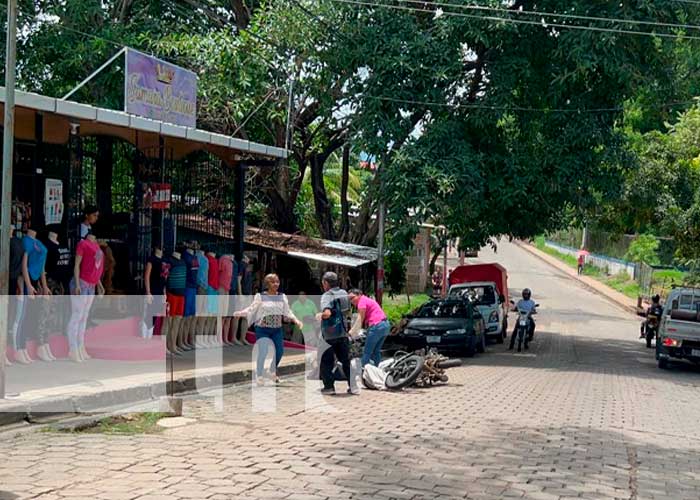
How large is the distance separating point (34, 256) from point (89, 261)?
933mm

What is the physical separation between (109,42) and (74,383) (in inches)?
512

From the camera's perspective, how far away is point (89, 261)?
11.8m

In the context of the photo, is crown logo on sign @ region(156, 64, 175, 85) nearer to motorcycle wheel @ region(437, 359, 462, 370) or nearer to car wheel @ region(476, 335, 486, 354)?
motorcycle wheel @ region(437, 359, 462, 370)

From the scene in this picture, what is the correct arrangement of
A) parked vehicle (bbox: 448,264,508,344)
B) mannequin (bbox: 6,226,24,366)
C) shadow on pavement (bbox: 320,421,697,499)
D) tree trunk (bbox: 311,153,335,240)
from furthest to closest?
tree trunk (bbox: 311,153,335,240) → parked vehicle (bbox: 448,264,508,344) → mannequin (bbox: 6,226,24,366) → shadow on pavement (bbox: 320,421,697,499)

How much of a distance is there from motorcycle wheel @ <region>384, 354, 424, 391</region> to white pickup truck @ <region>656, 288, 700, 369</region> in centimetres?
771

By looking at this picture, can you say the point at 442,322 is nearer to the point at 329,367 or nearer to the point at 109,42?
the point at 329,367

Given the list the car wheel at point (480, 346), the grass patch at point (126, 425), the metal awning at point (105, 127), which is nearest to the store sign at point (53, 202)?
the metal awning at point (105, 127)

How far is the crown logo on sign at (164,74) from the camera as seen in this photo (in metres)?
13.7

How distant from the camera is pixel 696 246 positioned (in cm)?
2620

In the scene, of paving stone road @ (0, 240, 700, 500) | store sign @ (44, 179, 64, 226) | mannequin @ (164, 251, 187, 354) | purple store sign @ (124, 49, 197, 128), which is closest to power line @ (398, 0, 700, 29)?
purple store sign @ (124, 49, 197, 128)

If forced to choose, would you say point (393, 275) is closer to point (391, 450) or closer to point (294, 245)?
point (294, 245)

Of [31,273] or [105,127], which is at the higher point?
[105,127]

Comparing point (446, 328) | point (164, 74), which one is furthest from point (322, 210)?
point (164, 74)

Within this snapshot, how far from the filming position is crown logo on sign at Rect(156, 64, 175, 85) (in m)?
13.7
